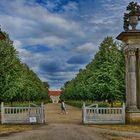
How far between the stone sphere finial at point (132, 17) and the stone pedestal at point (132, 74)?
2.15 ft

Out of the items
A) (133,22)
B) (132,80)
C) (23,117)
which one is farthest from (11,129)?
(133,22)

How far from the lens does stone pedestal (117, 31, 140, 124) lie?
96.7 feet

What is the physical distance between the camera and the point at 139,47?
29.9m

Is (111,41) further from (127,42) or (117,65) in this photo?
(127,42)

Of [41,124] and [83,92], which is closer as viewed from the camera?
[41,124]

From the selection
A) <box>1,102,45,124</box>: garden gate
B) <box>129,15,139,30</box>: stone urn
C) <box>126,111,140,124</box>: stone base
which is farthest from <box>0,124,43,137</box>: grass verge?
<box>129,15,139,30</box>: stone urn

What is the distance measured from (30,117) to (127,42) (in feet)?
25.0

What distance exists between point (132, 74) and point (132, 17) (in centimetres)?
360

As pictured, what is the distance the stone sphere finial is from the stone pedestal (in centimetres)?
66

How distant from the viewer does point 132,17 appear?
30.2m

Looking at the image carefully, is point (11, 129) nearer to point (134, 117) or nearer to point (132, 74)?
point (134, 117)

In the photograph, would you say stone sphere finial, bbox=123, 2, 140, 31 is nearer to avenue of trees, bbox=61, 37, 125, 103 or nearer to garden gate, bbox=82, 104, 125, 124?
garden gate, bbox=82, 104, 125, 124

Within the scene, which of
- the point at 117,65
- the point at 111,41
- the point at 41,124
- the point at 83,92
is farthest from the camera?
the point at 83,92

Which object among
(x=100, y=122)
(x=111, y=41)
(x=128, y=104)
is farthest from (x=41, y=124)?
(x=111, y=41)
